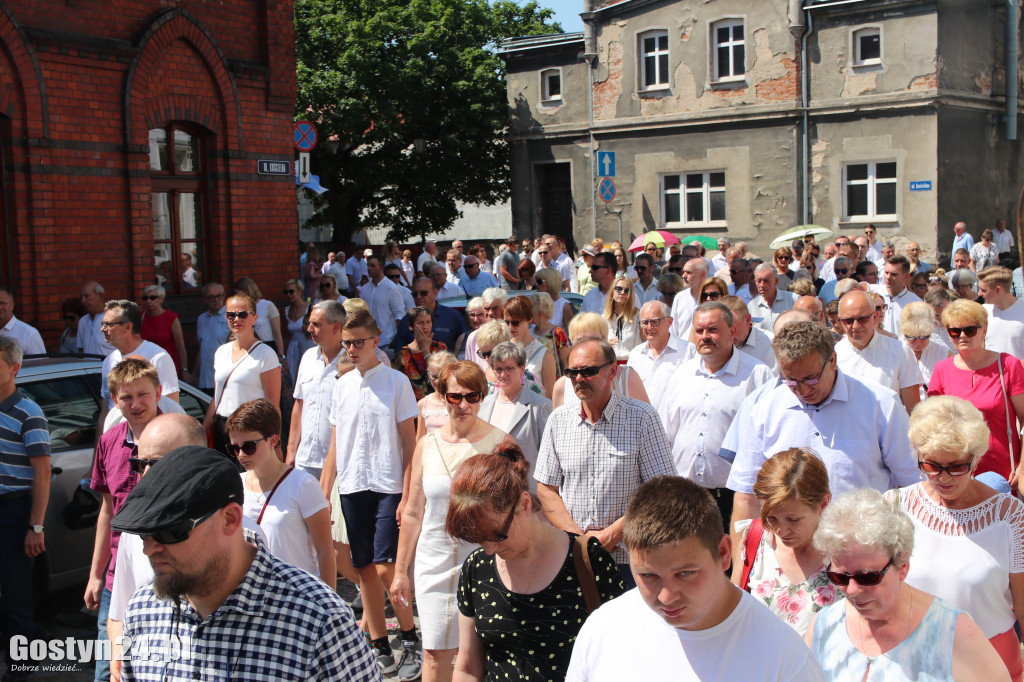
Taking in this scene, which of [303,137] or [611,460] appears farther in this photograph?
[303,137]

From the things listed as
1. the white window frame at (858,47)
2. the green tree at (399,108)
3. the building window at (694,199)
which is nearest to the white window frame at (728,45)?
the building window at (694,199)

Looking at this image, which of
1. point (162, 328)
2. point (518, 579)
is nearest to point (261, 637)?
point (518, 579)

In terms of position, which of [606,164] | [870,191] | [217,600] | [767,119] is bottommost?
[217,600]

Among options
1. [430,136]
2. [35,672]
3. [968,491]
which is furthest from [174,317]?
[430,136]

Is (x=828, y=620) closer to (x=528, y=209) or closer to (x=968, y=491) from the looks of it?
(x=968, y=491)

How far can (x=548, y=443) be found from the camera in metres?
5.21

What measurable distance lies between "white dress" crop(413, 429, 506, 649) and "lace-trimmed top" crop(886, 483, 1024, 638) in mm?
2055

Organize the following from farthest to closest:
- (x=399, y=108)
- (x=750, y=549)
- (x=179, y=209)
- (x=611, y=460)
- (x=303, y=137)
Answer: (x=399, y=108)
(x=303, y=137)
(x=179, y=209)
(x=611, y=460)
(x=750, y=549)

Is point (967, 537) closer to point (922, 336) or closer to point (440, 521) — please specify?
point (440, 521)

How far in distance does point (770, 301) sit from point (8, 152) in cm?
827

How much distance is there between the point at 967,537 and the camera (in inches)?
150

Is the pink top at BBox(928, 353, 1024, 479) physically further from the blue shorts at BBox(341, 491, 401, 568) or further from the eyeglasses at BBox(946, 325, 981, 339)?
the blue shorts at BBox(341, 491, 401, 568)

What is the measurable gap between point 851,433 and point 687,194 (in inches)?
1026

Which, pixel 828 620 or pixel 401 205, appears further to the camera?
pixel 401 205
